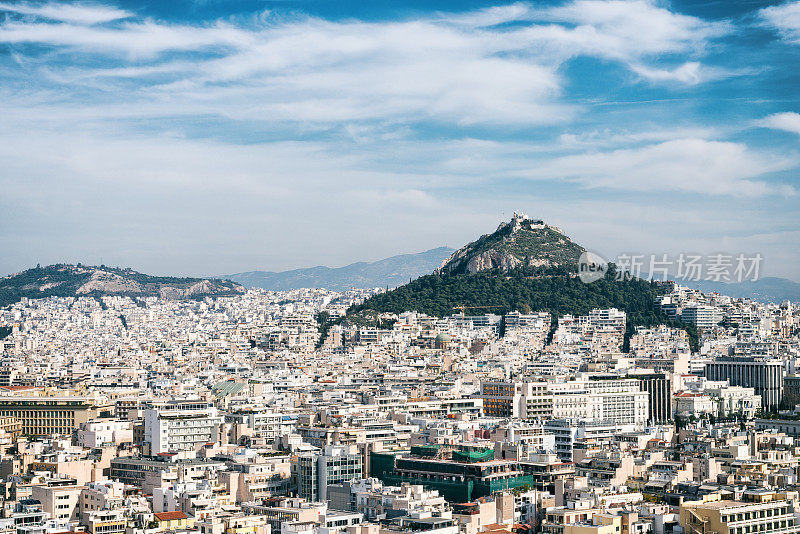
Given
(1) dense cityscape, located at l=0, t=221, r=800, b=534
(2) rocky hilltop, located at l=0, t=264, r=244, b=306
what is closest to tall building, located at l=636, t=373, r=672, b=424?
(1) dense cityscape, located at l=0, t=221, r=800, b=534

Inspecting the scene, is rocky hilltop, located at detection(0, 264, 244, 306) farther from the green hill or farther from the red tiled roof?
the red tiled roof

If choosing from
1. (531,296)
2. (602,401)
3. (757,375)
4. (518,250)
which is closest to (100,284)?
(518,250)

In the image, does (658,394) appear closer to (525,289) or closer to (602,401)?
(602,401)

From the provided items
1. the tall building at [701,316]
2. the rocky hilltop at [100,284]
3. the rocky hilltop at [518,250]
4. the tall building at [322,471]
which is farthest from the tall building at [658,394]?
the rocky hilltop at [100,284]

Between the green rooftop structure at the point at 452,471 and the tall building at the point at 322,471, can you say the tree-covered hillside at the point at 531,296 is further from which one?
the tall building at the point at 322,471

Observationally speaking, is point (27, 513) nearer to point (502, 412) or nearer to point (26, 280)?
point (502, 412)

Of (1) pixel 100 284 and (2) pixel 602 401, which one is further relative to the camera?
(1) pixel 100 284
